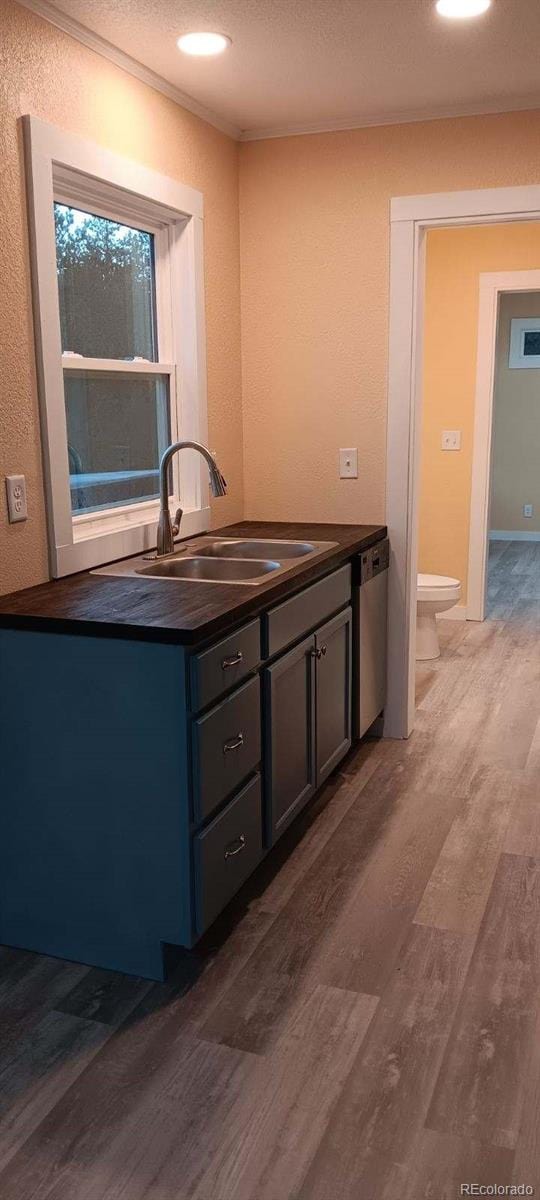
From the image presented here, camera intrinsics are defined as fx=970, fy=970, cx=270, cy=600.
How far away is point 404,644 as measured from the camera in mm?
3676

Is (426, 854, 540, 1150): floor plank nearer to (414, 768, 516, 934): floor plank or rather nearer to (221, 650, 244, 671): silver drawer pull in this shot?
(414, 768, 516, 934): floor plank

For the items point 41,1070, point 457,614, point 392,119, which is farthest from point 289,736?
point 457,614

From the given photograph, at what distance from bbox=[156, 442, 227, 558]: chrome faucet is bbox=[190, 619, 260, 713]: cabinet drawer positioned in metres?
0.66

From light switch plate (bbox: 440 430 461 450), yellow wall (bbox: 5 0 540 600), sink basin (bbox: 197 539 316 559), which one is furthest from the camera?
light switch plate (bbox: 440 430 461 450)

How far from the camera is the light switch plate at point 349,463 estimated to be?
356 cm

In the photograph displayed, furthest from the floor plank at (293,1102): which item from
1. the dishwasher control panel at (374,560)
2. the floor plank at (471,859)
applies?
the dishwasher control panel at (374,560)

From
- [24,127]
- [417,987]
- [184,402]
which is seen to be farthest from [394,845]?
[24,127]

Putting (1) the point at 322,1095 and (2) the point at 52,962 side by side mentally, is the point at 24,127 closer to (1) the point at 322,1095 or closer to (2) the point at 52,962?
(2) the point at 52,962

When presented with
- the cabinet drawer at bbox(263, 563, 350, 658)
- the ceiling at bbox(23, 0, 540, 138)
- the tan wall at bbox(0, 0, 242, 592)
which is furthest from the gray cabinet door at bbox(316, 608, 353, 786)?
the ceiling at bbox(23, 0, 540, 138)

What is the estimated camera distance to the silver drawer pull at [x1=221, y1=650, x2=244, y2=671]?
213cm

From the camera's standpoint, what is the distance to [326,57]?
8.95 ft

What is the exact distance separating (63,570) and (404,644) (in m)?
1.56

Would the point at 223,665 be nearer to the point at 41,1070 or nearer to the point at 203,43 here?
the point at 41,1070

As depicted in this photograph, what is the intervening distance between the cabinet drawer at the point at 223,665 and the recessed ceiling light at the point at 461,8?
1579 mm
